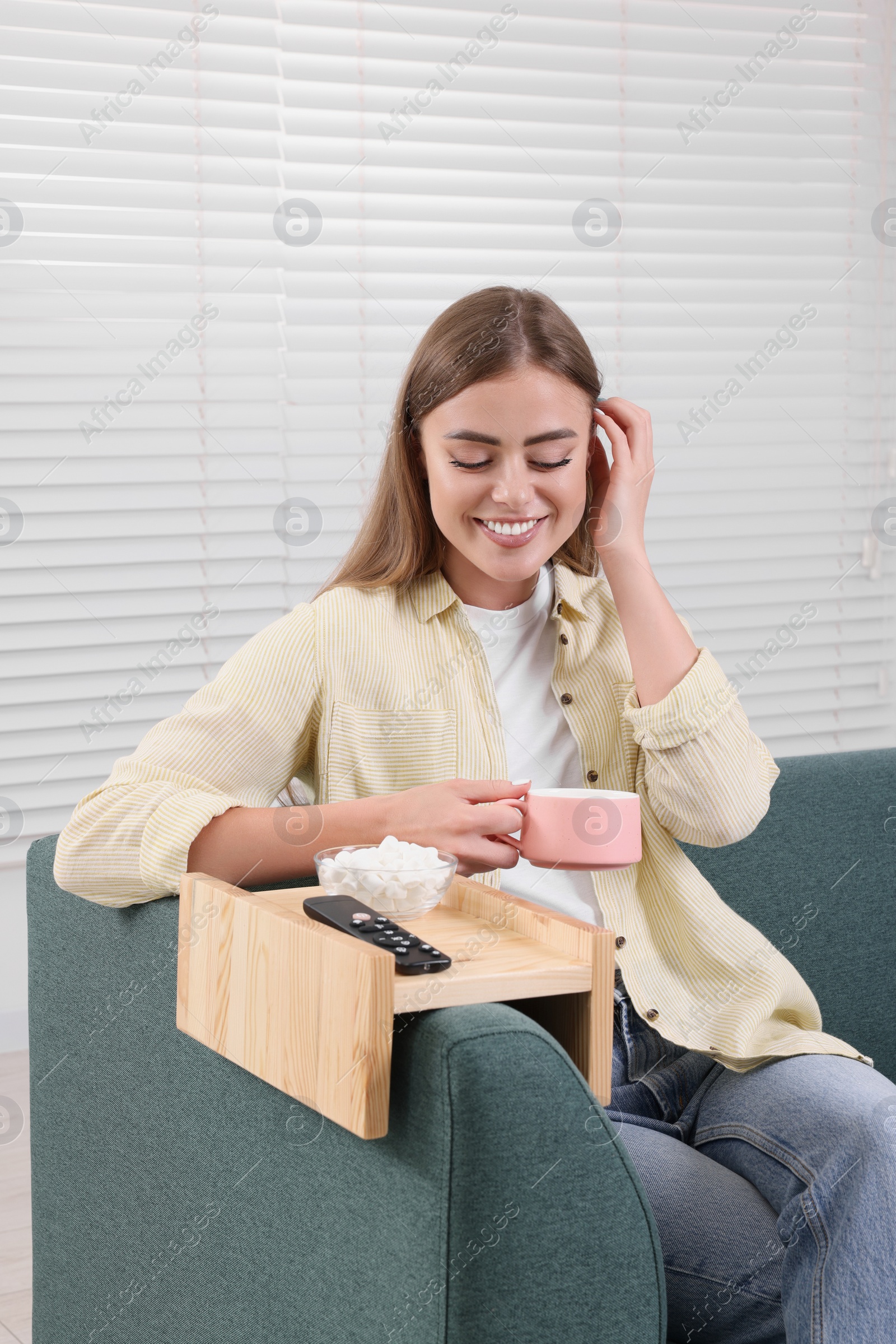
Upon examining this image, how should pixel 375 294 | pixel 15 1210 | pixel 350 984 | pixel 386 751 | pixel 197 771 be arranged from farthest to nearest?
pixel 375 294 → pixel 15 1210 → pixel 386 751 → pixel 197 771 → pixel 350 984

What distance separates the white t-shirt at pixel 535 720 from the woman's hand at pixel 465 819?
19 centimetres

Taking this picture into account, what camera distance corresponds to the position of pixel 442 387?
4.73 feet

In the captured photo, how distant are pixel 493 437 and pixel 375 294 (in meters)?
1.53

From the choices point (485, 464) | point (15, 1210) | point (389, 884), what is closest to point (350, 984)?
point (389, 884)

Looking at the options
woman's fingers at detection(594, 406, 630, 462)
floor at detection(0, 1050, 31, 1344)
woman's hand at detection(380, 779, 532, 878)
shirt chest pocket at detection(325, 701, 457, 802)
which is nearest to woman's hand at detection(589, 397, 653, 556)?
woman's fingers at detection(594, 406, 630, 462)

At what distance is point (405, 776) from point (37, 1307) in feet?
2.48

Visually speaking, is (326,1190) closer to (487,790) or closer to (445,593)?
(487,790)

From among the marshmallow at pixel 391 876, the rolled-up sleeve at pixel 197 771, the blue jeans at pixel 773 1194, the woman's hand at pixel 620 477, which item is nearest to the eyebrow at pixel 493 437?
the woman's hand at pixel 620 477

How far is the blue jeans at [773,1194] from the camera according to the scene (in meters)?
1.05

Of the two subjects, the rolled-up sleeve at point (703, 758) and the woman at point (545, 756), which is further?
the rolled-up sleeve at point (703, 758)

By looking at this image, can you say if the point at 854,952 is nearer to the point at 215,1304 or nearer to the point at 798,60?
the point at 215,1304

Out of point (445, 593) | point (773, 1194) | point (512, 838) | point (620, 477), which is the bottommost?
point (773, 1194)

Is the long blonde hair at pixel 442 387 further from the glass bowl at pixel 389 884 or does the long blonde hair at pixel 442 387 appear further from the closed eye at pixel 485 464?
the glass bowl at pixel 389 884

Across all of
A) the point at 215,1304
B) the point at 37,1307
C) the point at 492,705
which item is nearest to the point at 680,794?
the point at 492,705
